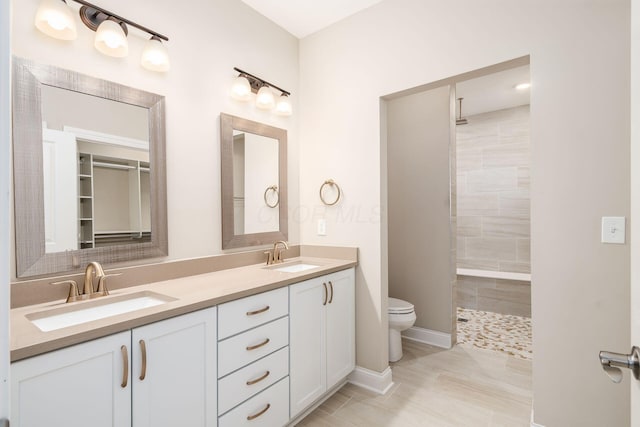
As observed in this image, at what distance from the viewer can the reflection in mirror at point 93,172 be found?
138 centimetres

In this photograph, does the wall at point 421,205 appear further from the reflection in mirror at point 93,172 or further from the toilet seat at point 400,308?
the reflection in mirror at point 93,172

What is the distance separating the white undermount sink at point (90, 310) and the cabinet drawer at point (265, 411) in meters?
0.60

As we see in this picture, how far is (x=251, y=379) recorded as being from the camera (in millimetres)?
1512

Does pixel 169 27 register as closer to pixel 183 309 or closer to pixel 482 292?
pixel 183 309

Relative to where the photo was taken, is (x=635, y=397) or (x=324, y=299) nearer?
(x=635, y=397)

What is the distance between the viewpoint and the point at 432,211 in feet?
9.84

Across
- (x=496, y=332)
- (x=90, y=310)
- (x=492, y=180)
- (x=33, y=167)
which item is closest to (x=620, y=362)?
(x=90, y=310)

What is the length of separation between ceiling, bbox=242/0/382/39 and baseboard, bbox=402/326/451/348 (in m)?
2.76

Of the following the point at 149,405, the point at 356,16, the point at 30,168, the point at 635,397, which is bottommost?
the point at 149,405

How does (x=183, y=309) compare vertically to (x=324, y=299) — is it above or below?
above

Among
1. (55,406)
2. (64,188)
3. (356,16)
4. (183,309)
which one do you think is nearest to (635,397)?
(183,309)

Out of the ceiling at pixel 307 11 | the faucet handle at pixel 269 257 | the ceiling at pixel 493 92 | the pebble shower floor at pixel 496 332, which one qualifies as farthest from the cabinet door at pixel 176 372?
the ceiling at pixel 493 92

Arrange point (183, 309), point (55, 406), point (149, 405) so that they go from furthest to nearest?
point (183, 309)
point (149, 405)
point (55, 406)

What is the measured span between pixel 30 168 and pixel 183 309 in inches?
34.0
